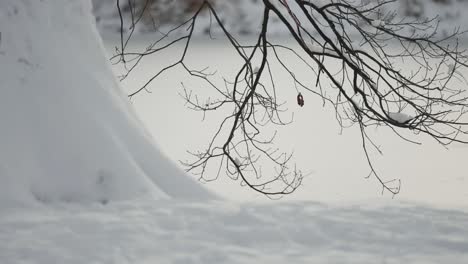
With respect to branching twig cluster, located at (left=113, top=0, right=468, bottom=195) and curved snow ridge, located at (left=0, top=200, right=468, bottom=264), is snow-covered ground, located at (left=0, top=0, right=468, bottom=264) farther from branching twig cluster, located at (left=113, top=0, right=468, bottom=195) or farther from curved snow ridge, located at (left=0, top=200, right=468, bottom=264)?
branching twig cluster, located at (left=113, top=0, right=468, bottom=195)

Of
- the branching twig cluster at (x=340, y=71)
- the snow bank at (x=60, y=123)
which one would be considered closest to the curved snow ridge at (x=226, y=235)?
the snow bank at (x=60, y=123)

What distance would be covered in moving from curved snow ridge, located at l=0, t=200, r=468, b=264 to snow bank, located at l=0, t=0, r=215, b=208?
283 mm

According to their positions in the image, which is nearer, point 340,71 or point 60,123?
point 60,123

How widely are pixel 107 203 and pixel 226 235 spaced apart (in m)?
0.98

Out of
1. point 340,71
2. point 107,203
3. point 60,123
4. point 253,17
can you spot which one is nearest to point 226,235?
point 107,203

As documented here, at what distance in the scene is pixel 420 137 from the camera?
51.5 ft

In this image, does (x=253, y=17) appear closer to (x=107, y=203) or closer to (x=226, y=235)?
(x=107, y=203)

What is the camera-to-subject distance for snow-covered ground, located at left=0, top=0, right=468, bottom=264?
11.3 ft

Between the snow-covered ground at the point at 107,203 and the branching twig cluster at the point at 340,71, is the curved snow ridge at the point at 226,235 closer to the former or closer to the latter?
the snow-covered ground at the point at 107,203

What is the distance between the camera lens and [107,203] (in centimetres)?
427

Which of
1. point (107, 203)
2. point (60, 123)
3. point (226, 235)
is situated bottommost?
point (226, 235)

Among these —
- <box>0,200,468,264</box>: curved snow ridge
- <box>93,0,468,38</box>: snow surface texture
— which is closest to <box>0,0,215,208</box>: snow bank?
<box>0,200,468,264</box>: curved snow ridge

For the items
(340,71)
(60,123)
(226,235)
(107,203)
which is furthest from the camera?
(340,71)

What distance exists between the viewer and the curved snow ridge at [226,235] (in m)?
3.35
